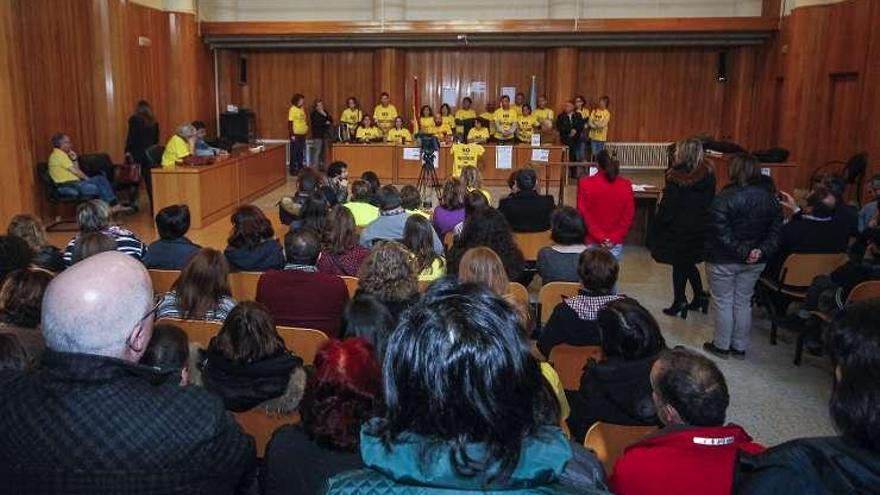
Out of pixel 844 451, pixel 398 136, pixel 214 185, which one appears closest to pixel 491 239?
pixel 844 451

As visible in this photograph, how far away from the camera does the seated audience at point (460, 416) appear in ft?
3.61

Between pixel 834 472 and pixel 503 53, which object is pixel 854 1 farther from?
pixel 834 472

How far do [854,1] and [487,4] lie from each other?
7096mm

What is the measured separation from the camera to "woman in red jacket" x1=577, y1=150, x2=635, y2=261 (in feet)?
19.7

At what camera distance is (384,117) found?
15.0 metres

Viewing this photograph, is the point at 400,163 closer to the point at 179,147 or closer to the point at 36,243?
the point at 179,147

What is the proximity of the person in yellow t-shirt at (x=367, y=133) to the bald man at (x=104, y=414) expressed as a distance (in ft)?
41.2

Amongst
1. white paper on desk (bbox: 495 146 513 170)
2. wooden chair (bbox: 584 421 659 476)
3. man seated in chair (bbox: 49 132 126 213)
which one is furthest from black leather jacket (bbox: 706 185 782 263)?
white paper on desk (bbox: 495 146 513 170)

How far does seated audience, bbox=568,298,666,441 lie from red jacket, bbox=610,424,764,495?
2.48 feet

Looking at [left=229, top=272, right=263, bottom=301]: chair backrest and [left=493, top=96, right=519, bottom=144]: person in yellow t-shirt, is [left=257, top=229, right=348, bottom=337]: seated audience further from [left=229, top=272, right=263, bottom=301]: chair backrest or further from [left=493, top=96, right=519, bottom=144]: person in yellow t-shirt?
[left=493, top=96, right=519, bottom=144]: person in yellow t-shirt

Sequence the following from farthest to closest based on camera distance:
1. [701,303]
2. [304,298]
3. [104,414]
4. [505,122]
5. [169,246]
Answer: [505,122] → [701,303] → [169,246] → [304,298] → [104,414]

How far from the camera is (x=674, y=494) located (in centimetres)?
193

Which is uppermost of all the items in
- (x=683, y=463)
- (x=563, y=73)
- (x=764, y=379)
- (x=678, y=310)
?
(x=563, y=73)

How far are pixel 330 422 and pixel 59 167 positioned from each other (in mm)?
8548
